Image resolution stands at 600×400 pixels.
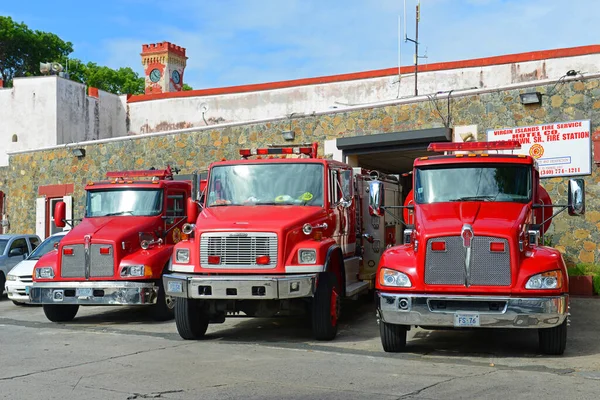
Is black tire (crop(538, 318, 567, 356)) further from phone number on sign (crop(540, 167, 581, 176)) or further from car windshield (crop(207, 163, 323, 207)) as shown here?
phone number on sign (crop(540, 167, 581, 176))

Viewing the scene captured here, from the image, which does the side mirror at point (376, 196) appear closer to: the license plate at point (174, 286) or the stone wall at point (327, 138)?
the license plate at point (174, 286)

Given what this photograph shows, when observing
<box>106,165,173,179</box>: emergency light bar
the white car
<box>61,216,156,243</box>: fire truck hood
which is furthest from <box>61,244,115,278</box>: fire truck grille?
the white car

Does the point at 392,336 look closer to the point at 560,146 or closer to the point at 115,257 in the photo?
the point at 115,257

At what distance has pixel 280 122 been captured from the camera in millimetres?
21484

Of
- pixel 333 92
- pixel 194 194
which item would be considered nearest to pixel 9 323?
pixel 194 194

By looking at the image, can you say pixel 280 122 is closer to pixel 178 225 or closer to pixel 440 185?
pixel 178 225

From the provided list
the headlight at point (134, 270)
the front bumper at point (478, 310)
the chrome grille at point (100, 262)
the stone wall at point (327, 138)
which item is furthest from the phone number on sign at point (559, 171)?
the chrome grille at point (100, 262)

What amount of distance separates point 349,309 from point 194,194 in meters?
4.11

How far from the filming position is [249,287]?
10656 millimetres

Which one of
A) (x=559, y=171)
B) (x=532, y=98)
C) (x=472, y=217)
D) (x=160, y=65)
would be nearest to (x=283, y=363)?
(x=472, y=217)

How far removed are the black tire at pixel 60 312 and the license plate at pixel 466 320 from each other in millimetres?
7364

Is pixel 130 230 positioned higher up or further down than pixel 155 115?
further down

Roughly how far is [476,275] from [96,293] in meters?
6.50

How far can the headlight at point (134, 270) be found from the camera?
13344 millimetres
